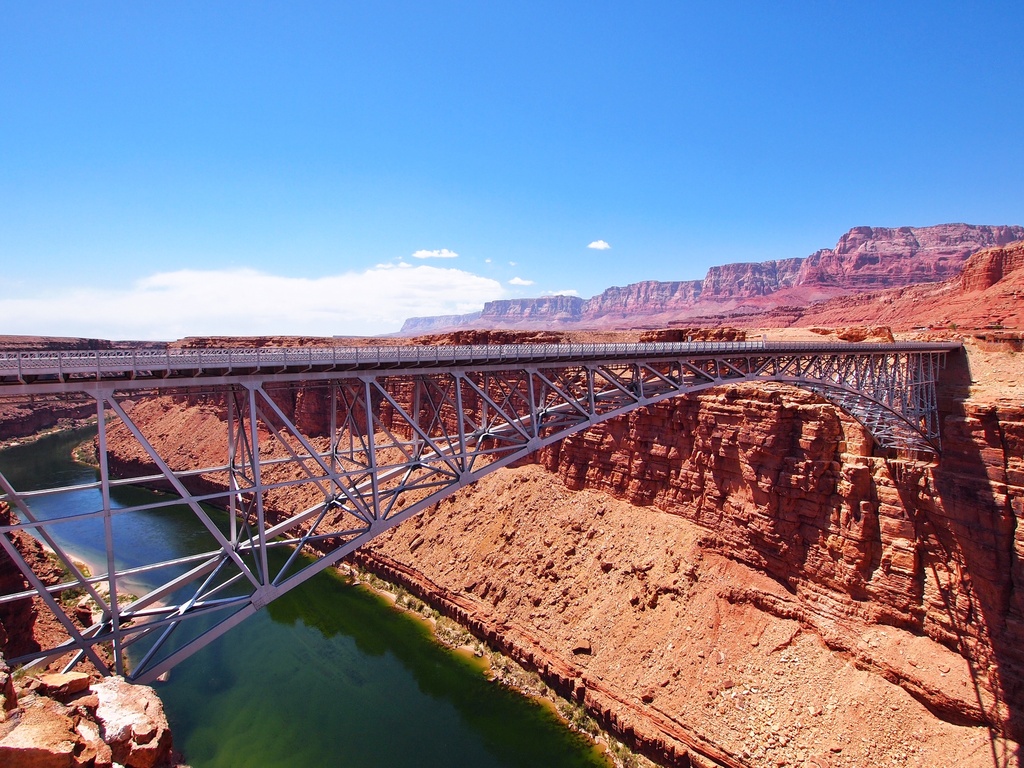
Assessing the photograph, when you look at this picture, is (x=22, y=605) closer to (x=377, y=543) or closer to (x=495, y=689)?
(x=495, y=689)

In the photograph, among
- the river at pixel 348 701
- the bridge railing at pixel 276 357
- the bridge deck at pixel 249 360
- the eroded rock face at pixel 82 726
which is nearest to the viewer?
the eroded rock face at pixel 82 726

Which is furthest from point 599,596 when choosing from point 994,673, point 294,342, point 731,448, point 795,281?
point 795,281

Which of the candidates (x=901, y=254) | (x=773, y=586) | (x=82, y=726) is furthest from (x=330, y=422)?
(x=901, y=254)

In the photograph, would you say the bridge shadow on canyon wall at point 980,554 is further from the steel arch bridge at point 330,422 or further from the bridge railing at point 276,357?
the bridge railing at point 276,357

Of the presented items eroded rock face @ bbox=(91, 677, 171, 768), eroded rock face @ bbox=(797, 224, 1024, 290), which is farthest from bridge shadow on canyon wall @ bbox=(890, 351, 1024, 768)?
eroded rock face @ bbox=(797, 224, 1024, 290)

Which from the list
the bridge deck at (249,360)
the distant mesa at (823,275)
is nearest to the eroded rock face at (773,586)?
the bridge deck at (249,360)

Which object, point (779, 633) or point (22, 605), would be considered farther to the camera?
point (779, 633)
